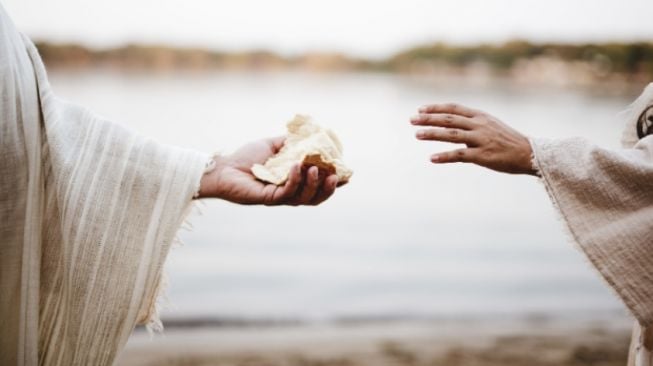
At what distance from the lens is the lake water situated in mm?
7117

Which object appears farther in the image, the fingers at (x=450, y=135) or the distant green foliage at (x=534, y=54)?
the distant green foliage at (x=534, y=54)

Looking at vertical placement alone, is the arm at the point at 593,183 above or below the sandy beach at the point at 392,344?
above

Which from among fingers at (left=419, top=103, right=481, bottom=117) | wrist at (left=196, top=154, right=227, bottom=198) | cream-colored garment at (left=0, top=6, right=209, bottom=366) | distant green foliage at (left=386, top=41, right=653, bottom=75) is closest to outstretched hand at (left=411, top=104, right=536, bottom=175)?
fingers at (left=419, top=103, right=481, bottom=117)

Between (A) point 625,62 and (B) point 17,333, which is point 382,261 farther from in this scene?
(A) point 625,62

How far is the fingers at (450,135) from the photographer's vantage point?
1.75 meters

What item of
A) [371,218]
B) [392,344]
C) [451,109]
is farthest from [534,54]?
[451,109]

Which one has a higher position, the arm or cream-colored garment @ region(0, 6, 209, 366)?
the arm

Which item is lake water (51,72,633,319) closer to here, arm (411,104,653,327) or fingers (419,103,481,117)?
arm (411,104,653,327)

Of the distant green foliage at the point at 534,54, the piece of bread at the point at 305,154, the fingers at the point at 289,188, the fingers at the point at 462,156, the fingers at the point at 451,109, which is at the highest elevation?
the distant green foliage at the point at 534,54

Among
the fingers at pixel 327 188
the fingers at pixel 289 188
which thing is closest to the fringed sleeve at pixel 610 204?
the fingers at pixel 327 188

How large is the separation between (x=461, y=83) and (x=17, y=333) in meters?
18.0

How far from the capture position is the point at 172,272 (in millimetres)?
7832

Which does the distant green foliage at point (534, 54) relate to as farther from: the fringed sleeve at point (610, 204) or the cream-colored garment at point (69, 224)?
the cream-colored garment at point (69, 224)

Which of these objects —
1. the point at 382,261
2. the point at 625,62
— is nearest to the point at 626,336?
the point at 382,261
